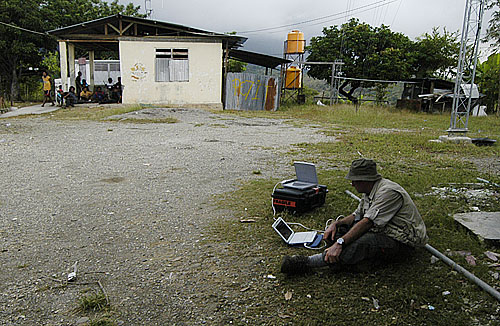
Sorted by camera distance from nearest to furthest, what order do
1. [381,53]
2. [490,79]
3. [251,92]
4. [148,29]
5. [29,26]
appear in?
[148,29] → [251,92] → [29,26] → [490,79] → [381,53]

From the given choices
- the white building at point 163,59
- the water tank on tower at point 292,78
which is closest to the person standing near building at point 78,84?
the white building at point 163,59

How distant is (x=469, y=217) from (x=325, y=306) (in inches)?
95.7

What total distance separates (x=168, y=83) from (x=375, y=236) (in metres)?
18.4

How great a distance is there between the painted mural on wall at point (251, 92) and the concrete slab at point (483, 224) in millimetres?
17874

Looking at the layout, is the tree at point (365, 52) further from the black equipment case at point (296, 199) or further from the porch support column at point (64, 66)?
the black equipment case at point (296, 199)

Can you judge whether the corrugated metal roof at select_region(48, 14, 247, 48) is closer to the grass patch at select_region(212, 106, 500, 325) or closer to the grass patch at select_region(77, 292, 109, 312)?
the grass patch at select_region(212, 106, 500, 325)

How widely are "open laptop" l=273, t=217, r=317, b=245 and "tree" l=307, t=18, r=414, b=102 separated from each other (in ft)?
91.5

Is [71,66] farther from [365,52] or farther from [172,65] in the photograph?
[365,52]

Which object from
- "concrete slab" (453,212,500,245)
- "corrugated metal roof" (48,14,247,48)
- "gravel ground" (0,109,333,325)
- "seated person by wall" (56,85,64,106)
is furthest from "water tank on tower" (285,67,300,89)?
Answer: "concrete slab" (453,212,500,245)

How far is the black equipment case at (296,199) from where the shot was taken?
435cm

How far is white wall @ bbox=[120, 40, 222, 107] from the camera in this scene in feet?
64.4

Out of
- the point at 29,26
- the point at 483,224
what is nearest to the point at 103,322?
the point at 483,224

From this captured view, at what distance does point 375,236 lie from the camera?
3.13 meters

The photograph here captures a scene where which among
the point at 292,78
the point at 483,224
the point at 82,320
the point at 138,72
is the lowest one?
the point at 82,320
